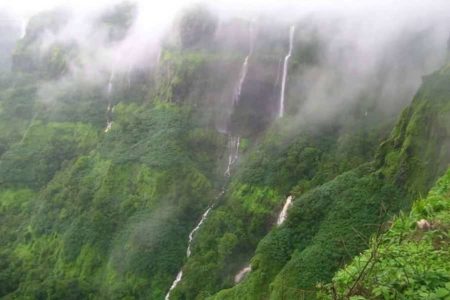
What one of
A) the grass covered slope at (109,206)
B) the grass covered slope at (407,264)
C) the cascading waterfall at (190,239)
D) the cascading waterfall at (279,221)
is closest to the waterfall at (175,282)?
the cascading waterfall at (190,239)

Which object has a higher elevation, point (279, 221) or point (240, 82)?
point (240, 82)

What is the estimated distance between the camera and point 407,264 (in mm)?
5492

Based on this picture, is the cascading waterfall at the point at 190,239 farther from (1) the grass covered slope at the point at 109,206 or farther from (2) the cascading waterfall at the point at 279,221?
(2) the cascading waterfall at the point at 279,221

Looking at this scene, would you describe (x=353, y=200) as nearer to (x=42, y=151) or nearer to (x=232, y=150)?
(x=232, y=150)

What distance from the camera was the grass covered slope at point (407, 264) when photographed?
4.94 meters

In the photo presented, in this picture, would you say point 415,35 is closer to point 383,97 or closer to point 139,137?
point 383,97

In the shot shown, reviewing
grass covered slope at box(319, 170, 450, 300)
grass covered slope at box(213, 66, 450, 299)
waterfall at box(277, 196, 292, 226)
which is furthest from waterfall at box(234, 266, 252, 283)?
grass covered slope at box(319, 170, 450, 300)

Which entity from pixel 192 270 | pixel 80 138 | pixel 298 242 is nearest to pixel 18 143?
pixel 80 138

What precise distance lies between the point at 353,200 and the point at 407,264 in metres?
34.8

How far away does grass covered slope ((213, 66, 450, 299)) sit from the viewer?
1304 inches

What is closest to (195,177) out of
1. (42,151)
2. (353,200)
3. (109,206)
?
(109,206)

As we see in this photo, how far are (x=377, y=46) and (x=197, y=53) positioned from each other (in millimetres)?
24543

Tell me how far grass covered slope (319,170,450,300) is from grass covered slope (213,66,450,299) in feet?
80.2

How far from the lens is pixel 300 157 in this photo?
53875 mm
